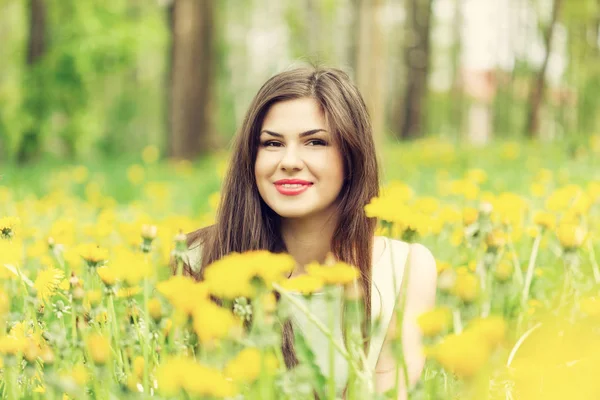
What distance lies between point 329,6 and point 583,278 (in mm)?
16215

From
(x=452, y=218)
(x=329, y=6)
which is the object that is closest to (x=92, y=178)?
(x=452, y=218)

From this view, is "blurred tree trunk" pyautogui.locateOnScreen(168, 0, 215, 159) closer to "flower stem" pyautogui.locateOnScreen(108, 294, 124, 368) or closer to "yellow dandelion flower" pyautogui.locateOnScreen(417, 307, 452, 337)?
"flower stem" pyautogui.locateOnScreen(108, 294, 124, 368)

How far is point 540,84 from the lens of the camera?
12047 millimetres

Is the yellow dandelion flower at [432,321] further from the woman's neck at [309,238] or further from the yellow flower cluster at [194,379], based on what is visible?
the woman's neck at [309,238]

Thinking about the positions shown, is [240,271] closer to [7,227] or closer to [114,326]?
[114,326]

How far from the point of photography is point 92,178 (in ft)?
22.2

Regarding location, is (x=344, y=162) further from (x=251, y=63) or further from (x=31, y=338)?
(x=251, y=63)

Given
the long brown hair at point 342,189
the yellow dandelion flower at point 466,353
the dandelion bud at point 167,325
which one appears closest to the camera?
the yellow dandelion flower at point 466,353

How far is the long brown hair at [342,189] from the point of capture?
212 centimetres

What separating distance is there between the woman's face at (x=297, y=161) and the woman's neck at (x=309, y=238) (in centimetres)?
4

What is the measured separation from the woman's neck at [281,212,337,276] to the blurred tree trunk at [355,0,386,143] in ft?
13.3

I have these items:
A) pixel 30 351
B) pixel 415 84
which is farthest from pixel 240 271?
pixel 415 84

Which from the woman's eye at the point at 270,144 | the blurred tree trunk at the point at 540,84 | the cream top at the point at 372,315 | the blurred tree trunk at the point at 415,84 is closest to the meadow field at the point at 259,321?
the cream top at the point at 372,315

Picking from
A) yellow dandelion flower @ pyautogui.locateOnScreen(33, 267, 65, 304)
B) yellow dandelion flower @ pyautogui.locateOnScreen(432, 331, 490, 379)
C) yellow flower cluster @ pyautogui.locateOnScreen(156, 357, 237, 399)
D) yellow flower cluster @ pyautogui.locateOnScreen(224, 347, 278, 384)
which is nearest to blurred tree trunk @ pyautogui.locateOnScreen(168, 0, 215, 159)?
yellow dandelion flower @ pyautogui.locateOnScreen(33, 267, 65, 304)
